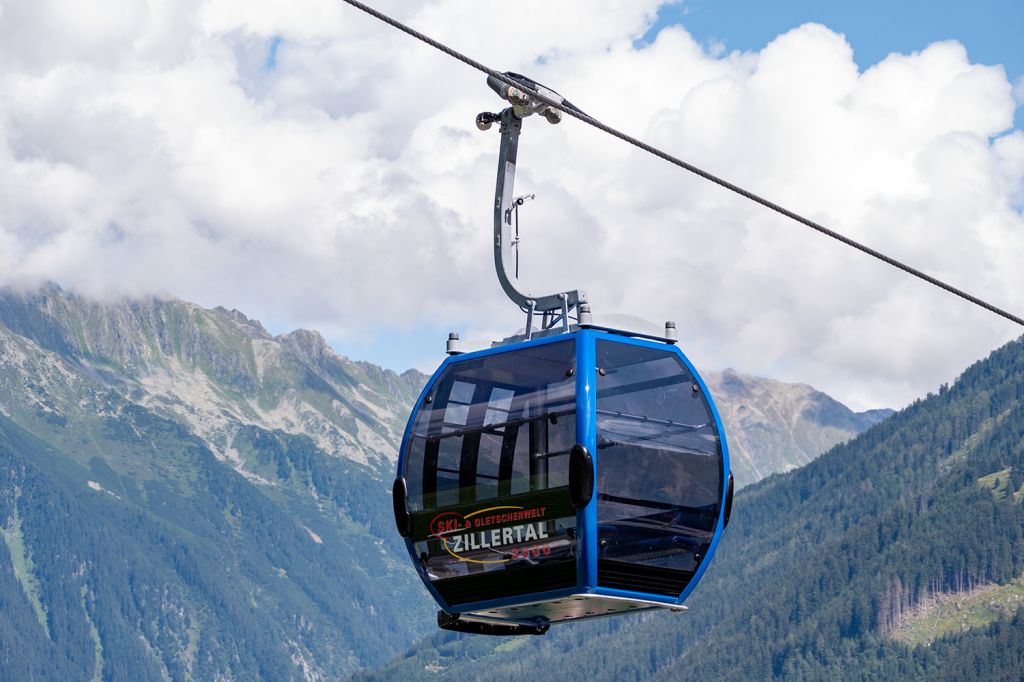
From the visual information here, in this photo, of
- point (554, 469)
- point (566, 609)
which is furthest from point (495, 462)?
point (566, 609)

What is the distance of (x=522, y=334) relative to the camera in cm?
2500

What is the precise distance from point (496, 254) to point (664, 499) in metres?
4.46

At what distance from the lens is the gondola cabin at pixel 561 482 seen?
76.0ft

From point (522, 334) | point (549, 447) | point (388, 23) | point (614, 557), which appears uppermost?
point (388, 23)

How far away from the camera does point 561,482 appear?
23.1m

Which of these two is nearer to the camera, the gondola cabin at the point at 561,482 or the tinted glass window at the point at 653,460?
the gondola cabin at the point at 561,482

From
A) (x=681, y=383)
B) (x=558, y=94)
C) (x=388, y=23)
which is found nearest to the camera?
(x=388, y=23)

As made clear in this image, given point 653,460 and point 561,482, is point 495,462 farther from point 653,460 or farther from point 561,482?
point 653,460

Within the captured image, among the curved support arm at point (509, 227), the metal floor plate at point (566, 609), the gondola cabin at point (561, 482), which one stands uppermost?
the curved support arm at point (509, 227)

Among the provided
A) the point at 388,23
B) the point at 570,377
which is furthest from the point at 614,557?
the point at 388,23

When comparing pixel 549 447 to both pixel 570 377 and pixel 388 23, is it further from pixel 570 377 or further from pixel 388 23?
pixel 388 23

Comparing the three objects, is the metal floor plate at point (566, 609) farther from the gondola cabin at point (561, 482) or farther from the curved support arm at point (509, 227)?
the curved support arm at point (509, 227)

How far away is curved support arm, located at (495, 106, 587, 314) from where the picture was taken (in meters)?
24.6

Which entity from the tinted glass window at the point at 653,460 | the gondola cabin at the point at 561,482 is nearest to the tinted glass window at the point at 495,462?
the gondola cabin at the point at 561,482
